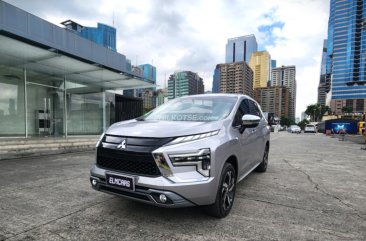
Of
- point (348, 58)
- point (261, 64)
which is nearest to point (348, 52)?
point (348, 58)

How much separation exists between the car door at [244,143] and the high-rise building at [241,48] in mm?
138646

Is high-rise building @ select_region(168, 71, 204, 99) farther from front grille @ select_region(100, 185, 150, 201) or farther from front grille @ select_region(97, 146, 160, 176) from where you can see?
front grille @ select_region(100, 185, 150, 201)

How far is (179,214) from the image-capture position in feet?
10.5

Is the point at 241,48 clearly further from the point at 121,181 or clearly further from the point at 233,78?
the point at 121,181

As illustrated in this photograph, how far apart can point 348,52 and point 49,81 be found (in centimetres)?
12188

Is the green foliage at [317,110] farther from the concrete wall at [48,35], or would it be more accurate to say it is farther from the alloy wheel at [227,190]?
the alloy wheel at [227,190]

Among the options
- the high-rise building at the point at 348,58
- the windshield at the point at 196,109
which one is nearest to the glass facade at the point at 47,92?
the windshield at the point at 196,109

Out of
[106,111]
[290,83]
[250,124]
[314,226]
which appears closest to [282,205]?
[314,226]

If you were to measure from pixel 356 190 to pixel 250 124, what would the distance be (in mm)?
2942

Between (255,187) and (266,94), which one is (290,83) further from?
(255,187)

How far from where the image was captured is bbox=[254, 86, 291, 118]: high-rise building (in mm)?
99363

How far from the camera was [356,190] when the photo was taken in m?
4.65

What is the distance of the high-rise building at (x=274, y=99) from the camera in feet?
326

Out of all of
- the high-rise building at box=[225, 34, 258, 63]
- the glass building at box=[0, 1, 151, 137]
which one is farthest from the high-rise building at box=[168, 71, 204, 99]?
the high-rise building at box=[225, 34, 258, 63]
